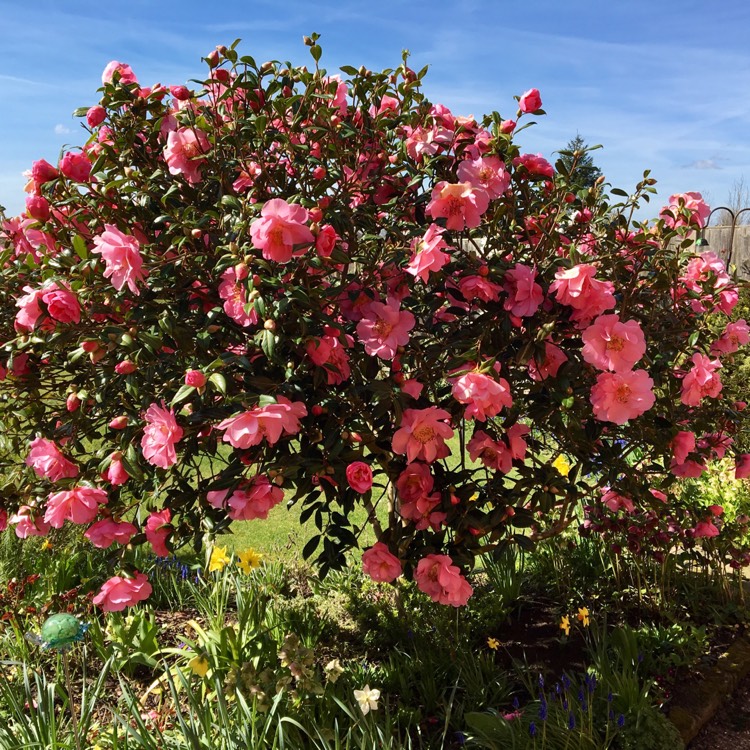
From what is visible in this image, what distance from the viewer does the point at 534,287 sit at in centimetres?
191

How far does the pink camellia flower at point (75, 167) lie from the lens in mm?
2182

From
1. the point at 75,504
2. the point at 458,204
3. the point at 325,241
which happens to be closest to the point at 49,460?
the point at 75,504

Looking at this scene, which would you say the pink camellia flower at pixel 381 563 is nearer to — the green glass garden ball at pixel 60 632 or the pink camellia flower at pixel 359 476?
the pink camellia flower at pixel 359 476

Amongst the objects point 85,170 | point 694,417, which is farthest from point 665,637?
point 85,170

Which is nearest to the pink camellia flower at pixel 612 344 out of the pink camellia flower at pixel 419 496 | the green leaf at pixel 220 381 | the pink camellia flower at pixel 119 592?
the pink camellia flower at pixel 419 496

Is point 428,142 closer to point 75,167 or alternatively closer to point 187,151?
point 187,151

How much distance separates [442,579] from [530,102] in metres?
1.36

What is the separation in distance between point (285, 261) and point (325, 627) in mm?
1773

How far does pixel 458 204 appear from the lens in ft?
6.40

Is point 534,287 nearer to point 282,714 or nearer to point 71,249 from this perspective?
point 71,249

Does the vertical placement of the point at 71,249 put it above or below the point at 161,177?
below

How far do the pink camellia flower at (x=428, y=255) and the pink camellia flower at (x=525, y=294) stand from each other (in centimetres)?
22

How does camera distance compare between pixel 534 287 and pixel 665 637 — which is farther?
pixel 665 637

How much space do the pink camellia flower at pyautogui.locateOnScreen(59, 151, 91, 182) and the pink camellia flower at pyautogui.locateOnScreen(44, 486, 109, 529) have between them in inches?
35.9
